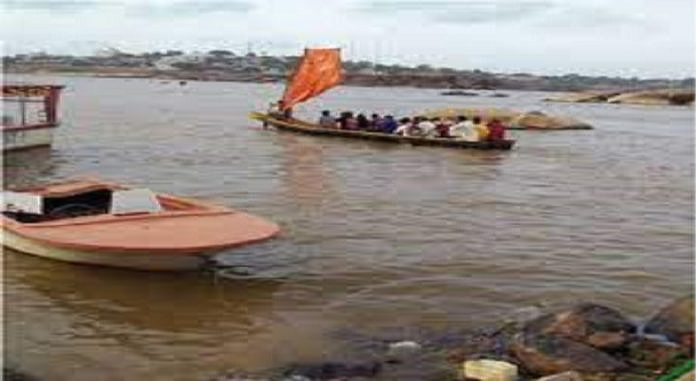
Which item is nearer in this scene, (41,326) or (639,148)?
(41,326)

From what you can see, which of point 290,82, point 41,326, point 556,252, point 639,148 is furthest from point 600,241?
point 290,82

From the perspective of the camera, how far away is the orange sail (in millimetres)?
41438

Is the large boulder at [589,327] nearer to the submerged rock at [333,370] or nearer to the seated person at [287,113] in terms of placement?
the submerged rock at [333,370]

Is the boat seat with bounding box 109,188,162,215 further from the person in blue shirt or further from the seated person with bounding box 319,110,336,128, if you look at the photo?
the seated person with bounding box 319,110,336,128

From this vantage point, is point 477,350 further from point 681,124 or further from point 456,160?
point 681,124

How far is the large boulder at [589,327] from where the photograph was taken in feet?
30.4

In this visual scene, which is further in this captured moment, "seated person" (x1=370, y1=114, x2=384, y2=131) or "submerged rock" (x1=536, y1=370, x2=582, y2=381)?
"seated person" (x1=370, y1=114, x2=384, y2=131)

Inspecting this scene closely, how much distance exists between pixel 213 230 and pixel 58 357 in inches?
136

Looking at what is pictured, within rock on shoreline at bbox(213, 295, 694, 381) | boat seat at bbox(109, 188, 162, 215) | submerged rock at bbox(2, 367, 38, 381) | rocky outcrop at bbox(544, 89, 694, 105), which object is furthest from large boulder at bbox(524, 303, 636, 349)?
rocky outcrop at bbox(544, 89, 694, 105)

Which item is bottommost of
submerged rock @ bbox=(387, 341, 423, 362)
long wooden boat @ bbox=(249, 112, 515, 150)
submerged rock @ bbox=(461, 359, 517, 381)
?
submerged rock @ bbox=(387, 341, 423, 362)

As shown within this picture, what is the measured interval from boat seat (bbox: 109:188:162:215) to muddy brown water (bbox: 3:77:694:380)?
959 mm

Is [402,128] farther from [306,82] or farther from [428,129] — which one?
[306,82]

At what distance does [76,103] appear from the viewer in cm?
6469

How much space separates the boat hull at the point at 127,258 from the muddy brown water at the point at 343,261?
122 mm
